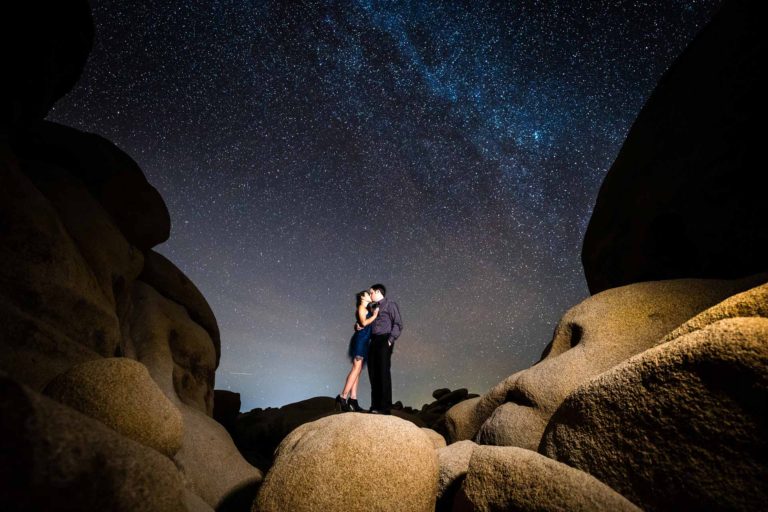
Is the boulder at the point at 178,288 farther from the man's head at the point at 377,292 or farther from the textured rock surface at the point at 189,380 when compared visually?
the man's head at the point at 377,292

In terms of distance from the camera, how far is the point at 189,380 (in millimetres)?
7828

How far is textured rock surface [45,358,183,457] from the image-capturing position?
2.68 metres

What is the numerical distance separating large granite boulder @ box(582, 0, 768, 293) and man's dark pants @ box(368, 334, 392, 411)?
5136 millimetres

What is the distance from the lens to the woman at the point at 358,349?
610 centimetres

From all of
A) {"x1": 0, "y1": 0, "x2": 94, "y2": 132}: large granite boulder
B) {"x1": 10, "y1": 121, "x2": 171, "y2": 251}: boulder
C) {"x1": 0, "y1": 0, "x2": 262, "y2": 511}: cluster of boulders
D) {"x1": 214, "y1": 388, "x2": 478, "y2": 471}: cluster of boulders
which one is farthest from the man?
{"x1": 0, "y1": 0, "x2": 94, "y2": 132}: large granite boulder

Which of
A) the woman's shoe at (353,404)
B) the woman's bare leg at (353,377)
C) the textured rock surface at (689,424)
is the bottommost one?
the textured rock surface at (689,424)

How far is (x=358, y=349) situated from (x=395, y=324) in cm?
92

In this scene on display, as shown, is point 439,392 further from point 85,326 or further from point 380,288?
point 85,326

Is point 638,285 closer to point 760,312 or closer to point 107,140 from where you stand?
point 760,312

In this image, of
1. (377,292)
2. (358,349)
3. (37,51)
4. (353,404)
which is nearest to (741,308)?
(377,292)

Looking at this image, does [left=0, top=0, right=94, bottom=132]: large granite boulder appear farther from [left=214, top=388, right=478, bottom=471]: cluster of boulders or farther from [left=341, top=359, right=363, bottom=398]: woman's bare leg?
[left=214, top=388, right=478, bottom=471]: cluster of boulders

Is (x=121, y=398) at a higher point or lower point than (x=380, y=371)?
lower

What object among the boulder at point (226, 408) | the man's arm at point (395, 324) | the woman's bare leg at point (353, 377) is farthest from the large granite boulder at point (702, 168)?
the boulder at point (226, 408)

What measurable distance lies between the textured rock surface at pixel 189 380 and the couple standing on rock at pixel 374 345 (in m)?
2.17
